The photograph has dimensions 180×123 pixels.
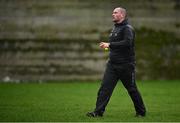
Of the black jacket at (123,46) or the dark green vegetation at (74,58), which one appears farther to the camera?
the dark green vegetation at (74,58)

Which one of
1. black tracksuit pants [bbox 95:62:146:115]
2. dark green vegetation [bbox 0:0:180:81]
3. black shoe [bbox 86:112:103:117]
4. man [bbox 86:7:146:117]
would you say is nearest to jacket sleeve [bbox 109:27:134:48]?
man [bbox 86:7:146:117]

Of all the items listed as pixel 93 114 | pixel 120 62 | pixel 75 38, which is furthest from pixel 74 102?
pixel 75 38

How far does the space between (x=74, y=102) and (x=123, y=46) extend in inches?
132

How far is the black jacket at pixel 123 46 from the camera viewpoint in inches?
428

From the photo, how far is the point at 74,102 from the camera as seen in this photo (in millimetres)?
13859

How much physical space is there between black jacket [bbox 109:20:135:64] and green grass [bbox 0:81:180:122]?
1.02m

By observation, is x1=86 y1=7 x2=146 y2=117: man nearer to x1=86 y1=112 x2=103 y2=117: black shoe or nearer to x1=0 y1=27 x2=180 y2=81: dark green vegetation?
x1=86 y1=112 x2=103 y2=117: black shoe

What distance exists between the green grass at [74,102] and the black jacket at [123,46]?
3.33ft

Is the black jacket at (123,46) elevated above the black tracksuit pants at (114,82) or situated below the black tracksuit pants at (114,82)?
above

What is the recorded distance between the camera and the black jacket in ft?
35.7

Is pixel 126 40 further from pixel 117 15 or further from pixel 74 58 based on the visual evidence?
pixel 74 58

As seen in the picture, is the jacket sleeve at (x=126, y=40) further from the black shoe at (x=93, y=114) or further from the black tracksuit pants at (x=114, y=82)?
the black shoe at (x=93, y=114)

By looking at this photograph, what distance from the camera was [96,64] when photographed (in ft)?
67.1

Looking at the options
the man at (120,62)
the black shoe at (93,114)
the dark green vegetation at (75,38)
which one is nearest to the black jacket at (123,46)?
the man at (120,62)
